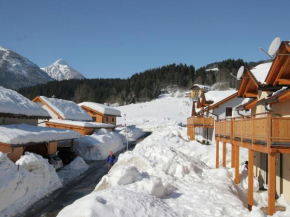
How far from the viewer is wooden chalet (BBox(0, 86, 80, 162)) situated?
15.6 meters

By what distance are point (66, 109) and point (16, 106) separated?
18.0 m

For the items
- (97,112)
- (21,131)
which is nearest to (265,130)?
(21,131)

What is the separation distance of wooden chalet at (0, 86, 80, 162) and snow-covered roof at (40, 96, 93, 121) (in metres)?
11.4

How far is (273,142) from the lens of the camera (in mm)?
9164

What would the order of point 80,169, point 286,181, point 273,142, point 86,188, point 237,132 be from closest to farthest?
point 273,142
point 286,181
point 237,132
point 86,188
point 80,169

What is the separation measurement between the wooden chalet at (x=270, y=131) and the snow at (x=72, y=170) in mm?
10585

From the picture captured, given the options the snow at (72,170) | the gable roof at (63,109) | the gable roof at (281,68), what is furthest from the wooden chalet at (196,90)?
the gable roof at (281,68)

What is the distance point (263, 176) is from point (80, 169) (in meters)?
13.5

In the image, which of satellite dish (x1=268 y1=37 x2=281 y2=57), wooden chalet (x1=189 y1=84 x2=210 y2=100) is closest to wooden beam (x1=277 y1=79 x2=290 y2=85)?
satellite dish (x1=268 y1=37 x2=281 y2=57)

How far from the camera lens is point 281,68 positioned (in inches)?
471

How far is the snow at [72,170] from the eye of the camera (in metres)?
18.1

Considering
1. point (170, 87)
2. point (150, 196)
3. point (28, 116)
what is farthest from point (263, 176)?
point (170, 87)

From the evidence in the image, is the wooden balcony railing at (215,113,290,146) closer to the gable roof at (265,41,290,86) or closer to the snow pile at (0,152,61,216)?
the gable roof at (265,41,290,86)

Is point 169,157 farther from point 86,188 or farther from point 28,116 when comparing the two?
point 28,116
